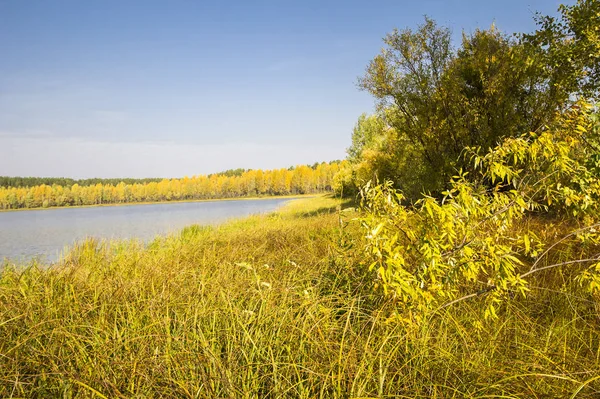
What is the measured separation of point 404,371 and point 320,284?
5.64ft

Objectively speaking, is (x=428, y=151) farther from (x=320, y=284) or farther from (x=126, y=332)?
(x=126, y=332)

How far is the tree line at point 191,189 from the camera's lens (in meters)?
92.6

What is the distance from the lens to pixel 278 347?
2.37 meters

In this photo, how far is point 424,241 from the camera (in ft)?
8.78

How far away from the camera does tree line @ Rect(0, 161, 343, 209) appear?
92.6 meters

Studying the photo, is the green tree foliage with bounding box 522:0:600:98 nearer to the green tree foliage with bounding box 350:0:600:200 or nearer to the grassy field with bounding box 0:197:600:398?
the green tree foliage with bounding box 350:0:600:200

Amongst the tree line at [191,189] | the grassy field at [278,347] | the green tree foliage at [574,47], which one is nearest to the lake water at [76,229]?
the grassy field at [278,347]

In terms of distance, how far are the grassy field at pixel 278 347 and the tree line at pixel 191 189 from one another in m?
91.3

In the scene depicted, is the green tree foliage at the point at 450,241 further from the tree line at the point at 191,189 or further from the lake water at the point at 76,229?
the tree line at the point at 191,189

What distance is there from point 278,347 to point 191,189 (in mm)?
123968

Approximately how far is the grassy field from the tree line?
300 ft

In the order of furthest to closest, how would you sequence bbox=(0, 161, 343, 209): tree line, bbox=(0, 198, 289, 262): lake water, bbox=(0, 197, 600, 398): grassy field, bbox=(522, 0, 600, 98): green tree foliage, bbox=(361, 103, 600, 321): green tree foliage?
bbox=(0, 161, 343, 209): tree line < bbox=(0, 198, 289, 262): lake water < bbox=(522, 0, 600, 98): green tree foliage < bbox=(361, 103, 600, 321): green tree foliage < bbox=(0, 197, 600, 398): grassy field

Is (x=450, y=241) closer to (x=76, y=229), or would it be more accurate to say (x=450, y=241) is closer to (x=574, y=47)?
(x=574, y=47)

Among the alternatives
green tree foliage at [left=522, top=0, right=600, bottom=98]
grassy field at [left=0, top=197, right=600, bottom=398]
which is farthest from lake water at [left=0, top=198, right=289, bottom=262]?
green tree foliage at [left=522, top=0, right=600, bottom=98]
